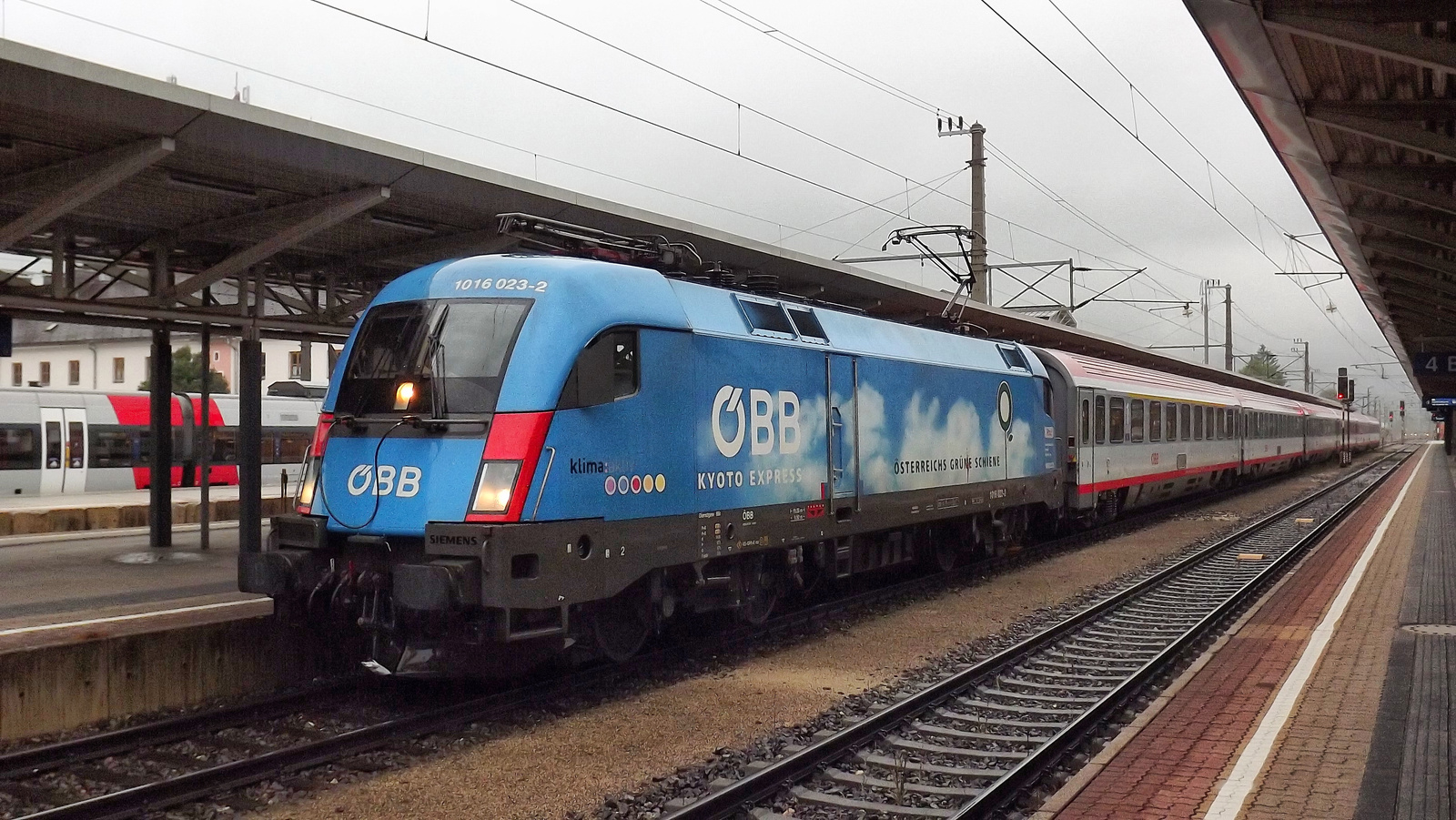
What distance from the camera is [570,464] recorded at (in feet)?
26.6

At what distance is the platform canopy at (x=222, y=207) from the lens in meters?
8.45

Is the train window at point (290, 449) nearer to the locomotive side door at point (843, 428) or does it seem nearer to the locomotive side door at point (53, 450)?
the locomotive side door at point (53, 450)

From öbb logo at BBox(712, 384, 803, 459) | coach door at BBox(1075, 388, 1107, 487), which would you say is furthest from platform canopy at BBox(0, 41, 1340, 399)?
coach door at BBox(1075, 388, 1107, 487)

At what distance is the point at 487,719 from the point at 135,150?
535 centimetres

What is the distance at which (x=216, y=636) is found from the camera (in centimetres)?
880

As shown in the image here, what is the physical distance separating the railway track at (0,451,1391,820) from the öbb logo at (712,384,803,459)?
2.09m

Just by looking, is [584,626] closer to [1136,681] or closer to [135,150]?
[1136,681]

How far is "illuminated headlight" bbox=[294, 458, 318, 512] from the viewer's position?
8.67 meters

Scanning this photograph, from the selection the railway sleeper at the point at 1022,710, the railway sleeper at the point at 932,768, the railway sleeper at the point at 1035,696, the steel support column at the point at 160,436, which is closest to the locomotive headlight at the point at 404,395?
the railway sleeper at the point at 932,768

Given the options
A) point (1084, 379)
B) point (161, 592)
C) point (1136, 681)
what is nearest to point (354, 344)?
point (161, 592)

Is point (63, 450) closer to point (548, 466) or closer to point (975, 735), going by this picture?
point (548, 466)

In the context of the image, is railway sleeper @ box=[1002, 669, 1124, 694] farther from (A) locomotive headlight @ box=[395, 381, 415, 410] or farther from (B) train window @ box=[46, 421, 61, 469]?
(B) train window @ box=[46, 421, 61, 469]

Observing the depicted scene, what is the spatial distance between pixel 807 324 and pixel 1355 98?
5.42m

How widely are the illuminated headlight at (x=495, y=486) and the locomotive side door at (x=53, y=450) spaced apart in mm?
20732
